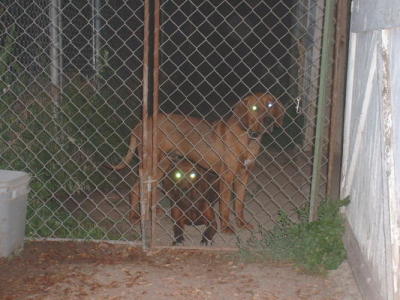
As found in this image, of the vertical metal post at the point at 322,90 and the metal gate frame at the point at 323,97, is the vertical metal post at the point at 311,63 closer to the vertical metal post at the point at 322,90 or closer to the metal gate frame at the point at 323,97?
the metal gate frame at the point at 323,97

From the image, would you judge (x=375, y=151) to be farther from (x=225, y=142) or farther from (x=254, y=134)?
(x=225, y=142)

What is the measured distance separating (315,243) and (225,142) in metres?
1.73

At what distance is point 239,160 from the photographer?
5.27 m

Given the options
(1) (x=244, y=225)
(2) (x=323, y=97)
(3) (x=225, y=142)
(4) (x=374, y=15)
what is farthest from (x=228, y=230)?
(4) (x=374, y=15)

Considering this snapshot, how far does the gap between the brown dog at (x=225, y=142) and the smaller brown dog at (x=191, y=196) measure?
0.41ft

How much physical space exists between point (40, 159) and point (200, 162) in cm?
149

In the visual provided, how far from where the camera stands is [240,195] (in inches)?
210

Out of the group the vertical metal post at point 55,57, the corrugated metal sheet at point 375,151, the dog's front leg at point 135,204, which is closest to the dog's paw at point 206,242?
the dog's front leg at point 135,204

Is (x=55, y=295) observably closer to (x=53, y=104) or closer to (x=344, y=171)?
(x=344, y=171)

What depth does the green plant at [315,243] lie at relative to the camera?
12.3 feet

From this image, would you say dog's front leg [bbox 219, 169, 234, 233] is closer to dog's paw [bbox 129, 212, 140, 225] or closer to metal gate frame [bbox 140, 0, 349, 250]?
dog's paw [bbox 129, 212, 140, 225]

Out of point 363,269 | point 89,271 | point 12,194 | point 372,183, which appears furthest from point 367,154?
point 12,194

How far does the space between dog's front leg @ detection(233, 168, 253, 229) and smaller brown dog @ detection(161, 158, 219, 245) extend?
0.20 meters

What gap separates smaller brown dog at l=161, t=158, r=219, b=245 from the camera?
15.9 ft
